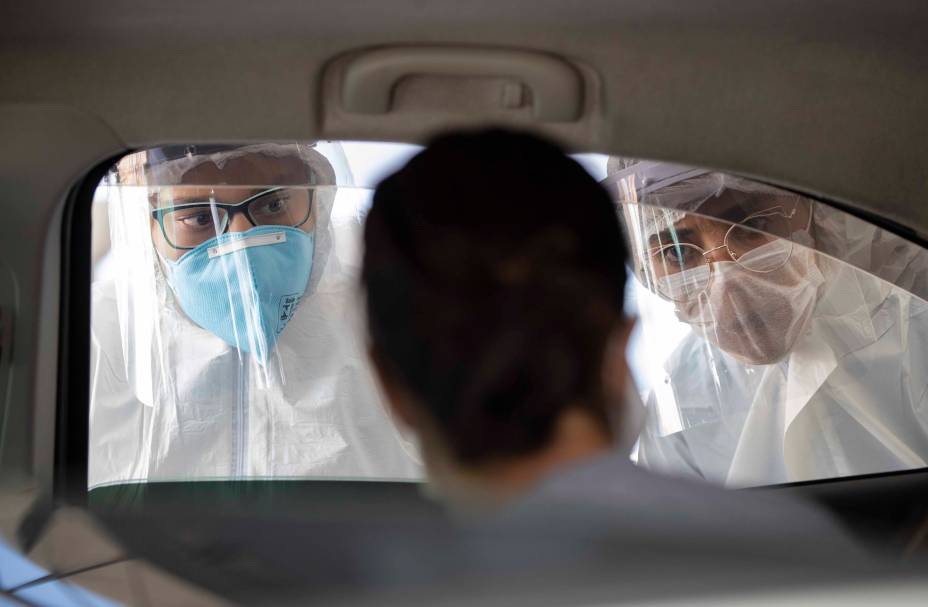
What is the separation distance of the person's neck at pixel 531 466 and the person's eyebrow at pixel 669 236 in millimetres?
1398

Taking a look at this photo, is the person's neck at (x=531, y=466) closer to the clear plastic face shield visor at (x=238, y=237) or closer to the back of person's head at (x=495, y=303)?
the back of person's head at (x=495, y=303)

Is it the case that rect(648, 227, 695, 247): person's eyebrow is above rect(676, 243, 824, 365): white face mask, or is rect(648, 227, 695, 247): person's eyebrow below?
above

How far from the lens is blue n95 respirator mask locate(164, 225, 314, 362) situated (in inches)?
85.3

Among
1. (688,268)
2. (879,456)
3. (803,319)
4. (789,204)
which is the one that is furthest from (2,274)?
(879,456)

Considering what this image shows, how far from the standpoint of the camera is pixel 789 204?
1.78 meters

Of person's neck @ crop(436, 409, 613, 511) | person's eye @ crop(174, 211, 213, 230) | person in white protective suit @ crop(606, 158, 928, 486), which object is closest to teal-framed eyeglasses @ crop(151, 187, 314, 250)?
person's eye @ crop(174, 211, 213, 230)

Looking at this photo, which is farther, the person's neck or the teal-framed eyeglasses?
the teal-framed eyeglasses

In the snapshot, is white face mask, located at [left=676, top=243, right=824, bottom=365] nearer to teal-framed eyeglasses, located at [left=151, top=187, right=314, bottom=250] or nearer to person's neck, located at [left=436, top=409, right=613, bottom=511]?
teal-framed eyeglasses, located at [left=151, top=187, right=314, bottom=250]

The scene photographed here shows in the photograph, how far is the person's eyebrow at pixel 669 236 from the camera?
2162mm

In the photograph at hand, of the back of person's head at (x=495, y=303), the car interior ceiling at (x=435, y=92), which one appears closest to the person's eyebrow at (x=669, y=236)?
the car interior ceiling at (x=435, y=92)

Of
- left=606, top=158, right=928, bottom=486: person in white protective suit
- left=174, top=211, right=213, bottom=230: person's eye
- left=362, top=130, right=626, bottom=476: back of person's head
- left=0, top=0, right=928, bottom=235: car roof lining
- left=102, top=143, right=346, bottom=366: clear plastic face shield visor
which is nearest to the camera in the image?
left=362, top=130, right=626, bottom=476: back of person's head

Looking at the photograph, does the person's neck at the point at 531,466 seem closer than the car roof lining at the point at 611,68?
Yes

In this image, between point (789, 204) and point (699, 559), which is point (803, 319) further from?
point (699, 559)

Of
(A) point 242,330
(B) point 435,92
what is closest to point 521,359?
(B) point 435,92
